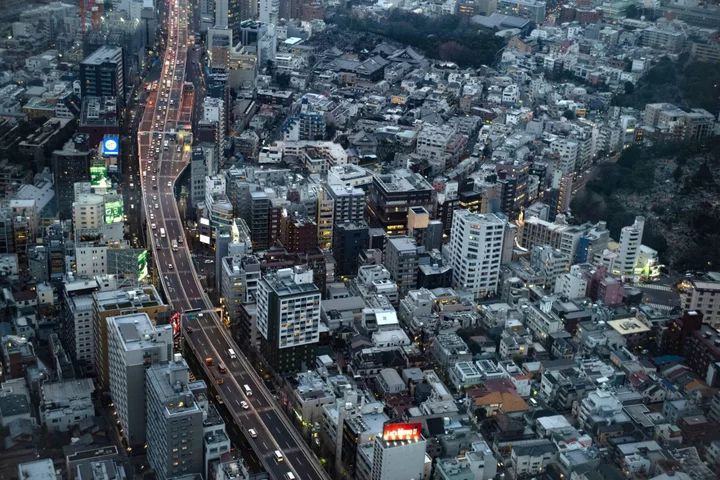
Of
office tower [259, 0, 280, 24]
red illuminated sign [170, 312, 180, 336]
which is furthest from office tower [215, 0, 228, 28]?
red illuminated sign [170, 312, 180, 336]

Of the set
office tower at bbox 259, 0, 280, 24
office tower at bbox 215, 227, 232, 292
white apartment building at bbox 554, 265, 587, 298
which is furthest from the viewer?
office tower at bbox 259, 0, 280, 24

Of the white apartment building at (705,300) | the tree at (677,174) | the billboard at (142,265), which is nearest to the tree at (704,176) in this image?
the tree at (677,174)

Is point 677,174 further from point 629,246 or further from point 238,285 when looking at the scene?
point 238,285

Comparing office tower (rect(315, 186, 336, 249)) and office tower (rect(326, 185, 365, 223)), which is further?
office tower (rect(326, 185, 365, 223))

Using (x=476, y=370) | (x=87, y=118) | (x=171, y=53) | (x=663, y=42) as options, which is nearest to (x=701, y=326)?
(x=476, y=370)

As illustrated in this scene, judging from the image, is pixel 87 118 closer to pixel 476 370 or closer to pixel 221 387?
pixel 221 387

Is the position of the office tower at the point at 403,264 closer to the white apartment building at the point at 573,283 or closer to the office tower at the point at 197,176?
the white apartment building at the point at 573,283

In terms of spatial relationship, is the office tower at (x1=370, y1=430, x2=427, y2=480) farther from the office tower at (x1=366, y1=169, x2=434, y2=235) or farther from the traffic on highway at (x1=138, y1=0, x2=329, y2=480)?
the office tower at (x1=366, y1=169, x2=434, y2=235)
